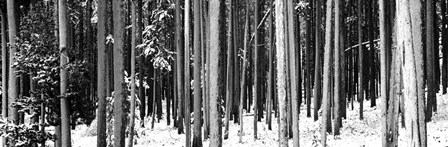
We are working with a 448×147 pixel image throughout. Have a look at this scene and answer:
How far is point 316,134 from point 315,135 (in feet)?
6.64

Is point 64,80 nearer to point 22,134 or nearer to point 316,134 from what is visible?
point 22,134

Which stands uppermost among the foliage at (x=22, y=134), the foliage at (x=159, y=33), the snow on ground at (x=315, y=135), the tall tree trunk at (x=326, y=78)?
the foliage at (x=159, y=33)

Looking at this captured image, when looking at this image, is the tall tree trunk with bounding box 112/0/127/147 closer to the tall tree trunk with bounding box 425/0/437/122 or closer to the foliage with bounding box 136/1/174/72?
→ the foliage with bounding box 136/1/174/72

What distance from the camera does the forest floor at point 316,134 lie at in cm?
1555

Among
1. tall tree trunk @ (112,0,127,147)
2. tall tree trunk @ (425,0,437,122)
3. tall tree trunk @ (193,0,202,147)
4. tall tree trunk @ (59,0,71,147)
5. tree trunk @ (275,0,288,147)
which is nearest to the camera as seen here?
tree trunk @ (275,0,288,147)

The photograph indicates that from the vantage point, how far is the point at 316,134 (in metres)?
18.6

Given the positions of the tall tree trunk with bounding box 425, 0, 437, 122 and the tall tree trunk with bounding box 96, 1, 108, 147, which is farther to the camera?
the tall tree trunk with bounding box 425, 0, 437, 122

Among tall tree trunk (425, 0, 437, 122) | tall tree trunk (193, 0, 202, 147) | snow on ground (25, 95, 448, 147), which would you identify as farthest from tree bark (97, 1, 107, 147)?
tall tree trunk (425, 0, 437, 122)

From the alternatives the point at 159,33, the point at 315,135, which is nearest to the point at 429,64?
the point at 315,135

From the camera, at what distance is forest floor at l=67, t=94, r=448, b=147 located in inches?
612

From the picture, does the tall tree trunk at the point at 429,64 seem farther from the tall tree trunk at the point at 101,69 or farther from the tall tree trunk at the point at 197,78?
the tall tree trunk at the point at 101,69

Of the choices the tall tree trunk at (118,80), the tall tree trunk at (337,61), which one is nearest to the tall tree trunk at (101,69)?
the tall tree trunk at (118,80)

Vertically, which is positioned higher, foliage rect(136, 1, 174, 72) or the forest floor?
foliage rect(136, 1, 174, 72)

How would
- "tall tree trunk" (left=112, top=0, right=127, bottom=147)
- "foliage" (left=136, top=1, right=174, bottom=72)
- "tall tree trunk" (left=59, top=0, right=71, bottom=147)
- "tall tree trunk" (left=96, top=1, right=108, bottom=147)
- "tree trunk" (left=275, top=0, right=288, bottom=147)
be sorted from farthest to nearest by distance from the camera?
"foliage" (left=136, top=1, right=174, bottom=72) → "tall tree trunk" (left=96, top=1, right=108, bottom=147) → "tall tree trunk" (left=59, top=0, right=71, bottom=147) → "tall tree trunk" (left=112, top=0, right=127, bottom=147) → "tree trunk" (left=275, top=0, right=288, bottom=147)
